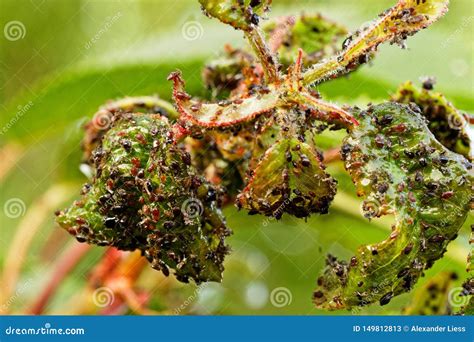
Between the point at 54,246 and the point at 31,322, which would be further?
the point at 54,246

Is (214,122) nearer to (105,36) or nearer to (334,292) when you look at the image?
(334,292)

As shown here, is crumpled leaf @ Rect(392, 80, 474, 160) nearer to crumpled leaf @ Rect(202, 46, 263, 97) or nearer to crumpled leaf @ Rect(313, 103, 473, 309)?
crumpled leaf @ Rect(313, 103, 473, 309)

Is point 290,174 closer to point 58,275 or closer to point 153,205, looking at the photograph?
point 153,205

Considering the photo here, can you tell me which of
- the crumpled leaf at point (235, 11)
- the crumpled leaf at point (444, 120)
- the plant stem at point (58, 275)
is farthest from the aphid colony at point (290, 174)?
the plant stem at point (58, 275)

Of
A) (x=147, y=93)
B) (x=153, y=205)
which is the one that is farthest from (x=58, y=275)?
(x=153, y=205)

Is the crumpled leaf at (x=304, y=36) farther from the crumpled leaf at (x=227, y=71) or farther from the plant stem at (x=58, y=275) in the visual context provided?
the plant stem at (x=58, y=275)

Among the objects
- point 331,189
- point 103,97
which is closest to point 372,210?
point 331,189

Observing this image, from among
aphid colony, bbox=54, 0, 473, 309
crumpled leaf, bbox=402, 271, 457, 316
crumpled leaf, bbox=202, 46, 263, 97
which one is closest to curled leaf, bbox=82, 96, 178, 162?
crumpled leaf, bbox=202, 46, 263, 97
